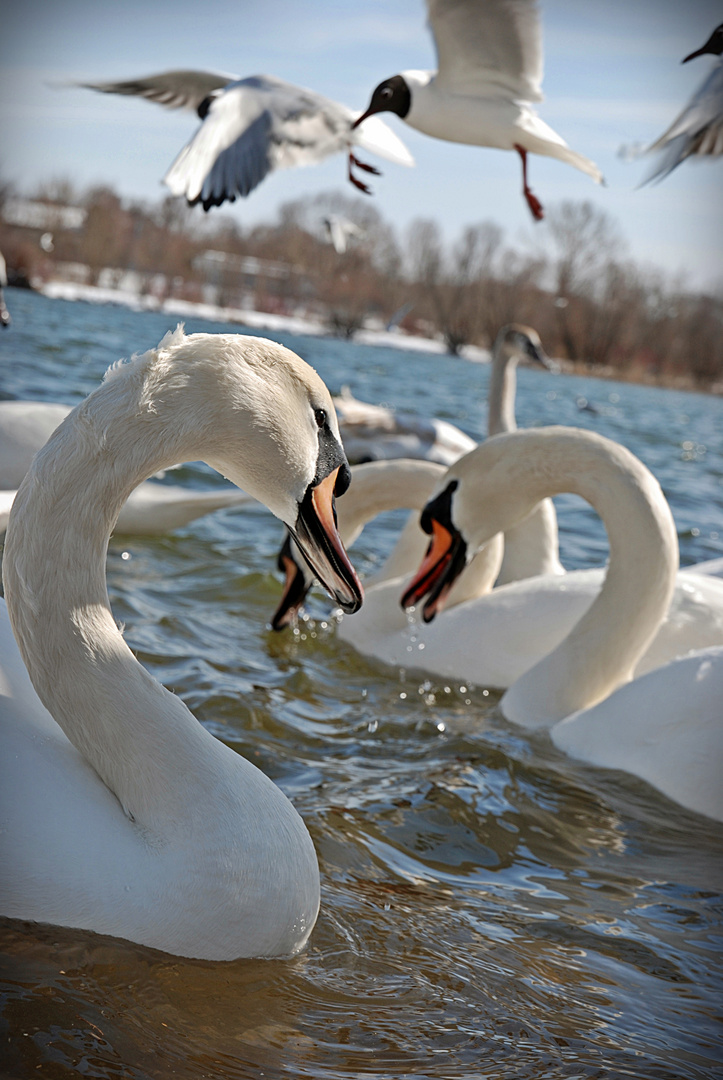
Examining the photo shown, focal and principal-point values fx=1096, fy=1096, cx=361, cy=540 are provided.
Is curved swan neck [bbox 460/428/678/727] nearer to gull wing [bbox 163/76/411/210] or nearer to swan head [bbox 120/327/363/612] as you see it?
gull wing [bbox 163/76/411/210]

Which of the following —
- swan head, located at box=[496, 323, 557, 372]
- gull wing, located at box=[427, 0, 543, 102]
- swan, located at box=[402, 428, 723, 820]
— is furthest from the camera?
swan head, located at box=[496, 323, 557, 372]

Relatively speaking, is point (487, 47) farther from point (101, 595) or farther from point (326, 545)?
point (101, 595)

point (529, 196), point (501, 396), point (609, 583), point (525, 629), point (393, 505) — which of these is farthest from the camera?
point (501, 396)

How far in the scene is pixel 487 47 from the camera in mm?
3139

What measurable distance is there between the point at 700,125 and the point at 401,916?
1.74 metres

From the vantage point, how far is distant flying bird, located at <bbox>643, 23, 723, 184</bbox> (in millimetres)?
1702

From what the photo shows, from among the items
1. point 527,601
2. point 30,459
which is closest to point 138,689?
point 527,601

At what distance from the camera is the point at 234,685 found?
4023 millimetres

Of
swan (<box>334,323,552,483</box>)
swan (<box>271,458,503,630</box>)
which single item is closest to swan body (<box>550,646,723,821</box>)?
swan (<box>271,458,503,630</box>)

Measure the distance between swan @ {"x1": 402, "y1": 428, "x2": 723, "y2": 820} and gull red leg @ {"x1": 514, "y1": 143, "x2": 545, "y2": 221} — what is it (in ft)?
2.95

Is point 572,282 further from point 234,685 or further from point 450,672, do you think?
point 234,685

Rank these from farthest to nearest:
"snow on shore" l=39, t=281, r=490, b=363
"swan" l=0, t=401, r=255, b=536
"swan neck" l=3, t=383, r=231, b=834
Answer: "snow on shore" l=39, t=281, r=490, b=363, "swan" l=0, t=401, r=255, b=536, "swan neck" l=3, t=383, r=231, b=834

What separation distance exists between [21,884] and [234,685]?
218 cm

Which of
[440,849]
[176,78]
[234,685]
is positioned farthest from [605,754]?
[176,78]
